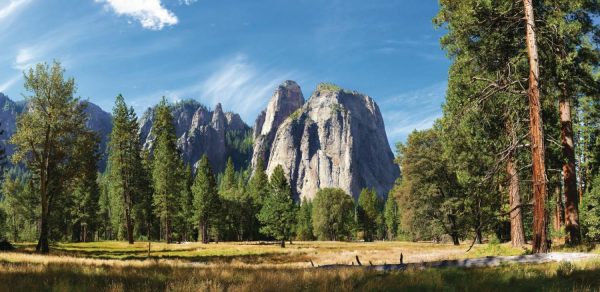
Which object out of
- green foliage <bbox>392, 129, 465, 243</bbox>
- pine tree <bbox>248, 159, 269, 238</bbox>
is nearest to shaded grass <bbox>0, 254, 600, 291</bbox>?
green foliage <bbox>392, 129, 465, 243</bbox>

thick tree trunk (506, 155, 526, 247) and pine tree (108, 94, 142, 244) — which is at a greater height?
pine tree (108, 94, 142, 244)

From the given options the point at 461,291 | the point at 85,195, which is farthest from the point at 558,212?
the point at 85,195

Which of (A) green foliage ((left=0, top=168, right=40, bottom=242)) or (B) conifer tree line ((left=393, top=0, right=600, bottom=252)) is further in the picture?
(A) green foliage ((left=0, top=168, right=40, bottom=242))

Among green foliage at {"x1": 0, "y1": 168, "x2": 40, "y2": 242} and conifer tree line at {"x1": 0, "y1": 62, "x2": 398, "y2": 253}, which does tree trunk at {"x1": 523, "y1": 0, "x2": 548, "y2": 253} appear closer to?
conifer tree line at {"x1": 0, "y1": 62, "x2": 398, "y2": 253}

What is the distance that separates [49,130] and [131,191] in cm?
2336

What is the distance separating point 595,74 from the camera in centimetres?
2020

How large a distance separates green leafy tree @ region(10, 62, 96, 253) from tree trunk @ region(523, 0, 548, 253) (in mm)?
27549

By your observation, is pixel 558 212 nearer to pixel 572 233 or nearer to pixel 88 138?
pixel 572 233

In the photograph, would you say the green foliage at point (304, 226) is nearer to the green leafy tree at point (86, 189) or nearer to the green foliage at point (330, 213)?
the green foliage at point (330, 213)

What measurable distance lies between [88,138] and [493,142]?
25.7 metres

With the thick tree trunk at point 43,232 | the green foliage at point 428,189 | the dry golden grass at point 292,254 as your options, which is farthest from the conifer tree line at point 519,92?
the thick tree trunk at point 43,232

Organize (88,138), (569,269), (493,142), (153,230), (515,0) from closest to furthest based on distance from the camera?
(569,269), (515,0), (493,142), (88,138), (153,230)

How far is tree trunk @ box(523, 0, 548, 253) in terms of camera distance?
12.2 metres

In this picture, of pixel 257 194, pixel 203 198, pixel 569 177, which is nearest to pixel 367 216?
pixel 257 194
